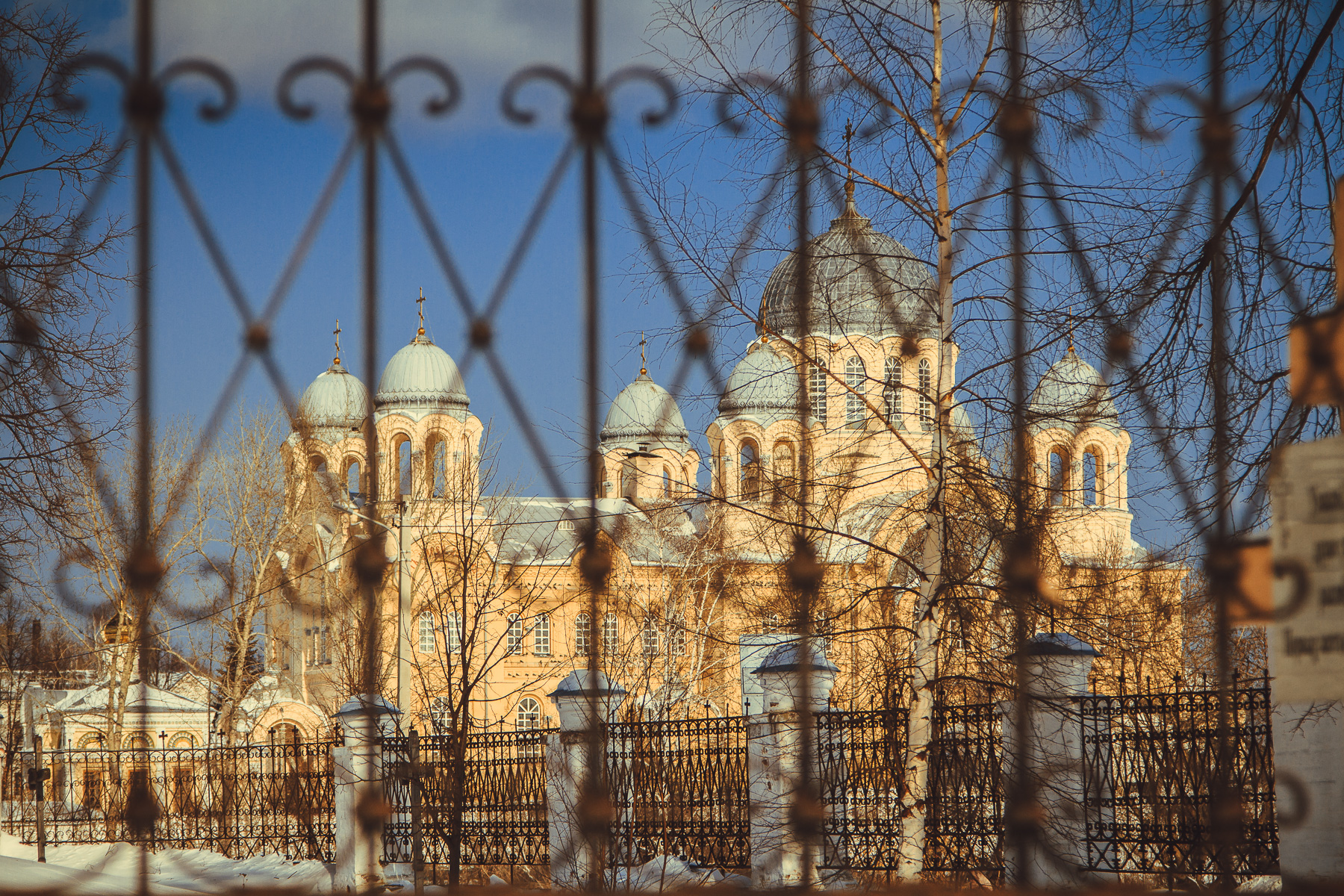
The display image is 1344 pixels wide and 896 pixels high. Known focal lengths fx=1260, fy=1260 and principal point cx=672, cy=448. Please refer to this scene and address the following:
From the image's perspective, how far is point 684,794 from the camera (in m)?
10.6

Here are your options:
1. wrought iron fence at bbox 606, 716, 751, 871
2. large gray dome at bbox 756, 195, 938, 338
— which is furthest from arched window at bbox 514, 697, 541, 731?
large gray dome at bbox 756, 195, 938, 338

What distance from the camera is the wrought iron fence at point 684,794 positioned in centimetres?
1000

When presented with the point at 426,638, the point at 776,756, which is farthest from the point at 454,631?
the point at 776,756

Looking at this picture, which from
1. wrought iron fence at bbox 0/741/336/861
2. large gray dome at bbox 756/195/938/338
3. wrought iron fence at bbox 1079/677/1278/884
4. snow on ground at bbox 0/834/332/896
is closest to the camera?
large gray dome at bbox 756/195/938/338

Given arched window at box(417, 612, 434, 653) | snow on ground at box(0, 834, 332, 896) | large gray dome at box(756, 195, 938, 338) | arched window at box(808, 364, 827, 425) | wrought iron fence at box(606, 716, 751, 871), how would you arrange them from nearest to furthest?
arched window at box(808, 364, 827, 425), large gray dome at box(756, 195, 938, 338), wrought iron fence at box(606, 716, 751, 871), snow on ground at box(0, 834, 332, 896), arched window at box(417, 612, 434, 653)

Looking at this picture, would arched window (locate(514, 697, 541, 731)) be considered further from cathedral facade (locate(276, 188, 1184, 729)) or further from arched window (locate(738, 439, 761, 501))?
arched window (locate(738, 439, 761, 501))

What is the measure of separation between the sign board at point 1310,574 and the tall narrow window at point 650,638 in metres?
18.0

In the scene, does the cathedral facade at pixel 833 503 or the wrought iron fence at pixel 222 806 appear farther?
the wrought iron fence at pixel 222 806

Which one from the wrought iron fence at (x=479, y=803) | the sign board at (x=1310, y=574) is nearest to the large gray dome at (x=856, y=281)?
the sign board at (x=1310, y=574)

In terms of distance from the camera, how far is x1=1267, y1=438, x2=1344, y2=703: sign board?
1.54 m

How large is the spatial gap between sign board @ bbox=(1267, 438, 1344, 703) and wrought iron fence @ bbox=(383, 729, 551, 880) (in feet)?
31.3

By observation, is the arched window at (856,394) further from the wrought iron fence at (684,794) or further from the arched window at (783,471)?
the wrought iron fence at (684,794)

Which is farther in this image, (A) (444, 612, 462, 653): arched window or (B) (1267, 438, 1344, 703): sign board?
(A) (444, 612, 462, 653): arched window

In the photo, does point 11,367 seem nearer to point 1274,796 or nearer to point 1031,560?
point 1031,560
